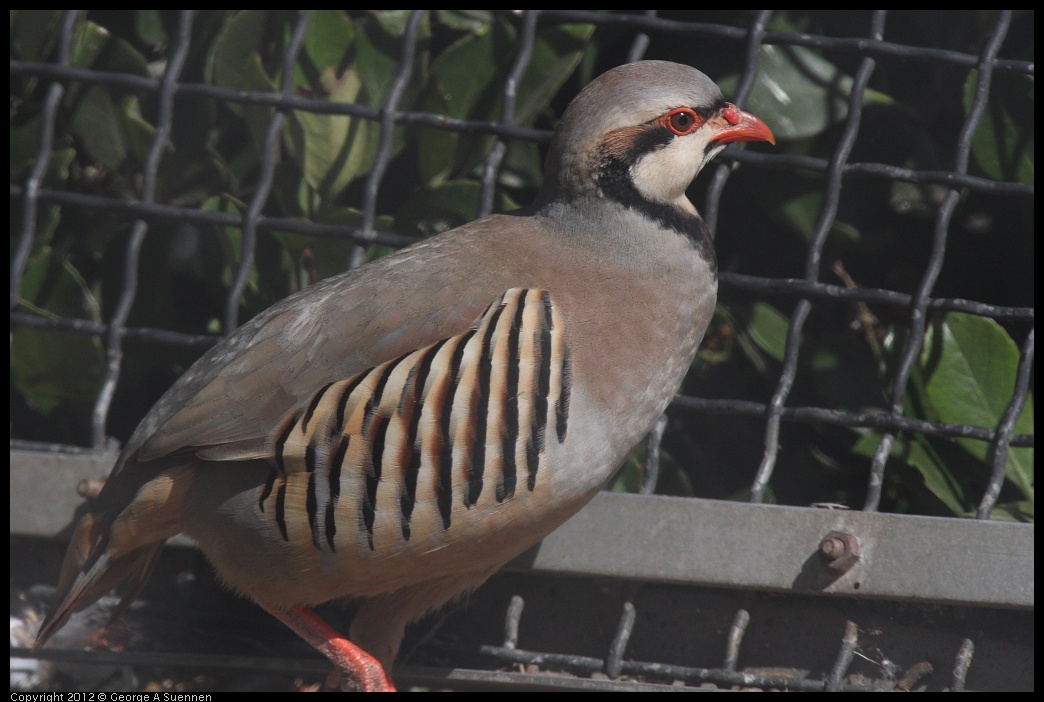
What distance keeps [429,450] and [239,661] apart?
1195 mm

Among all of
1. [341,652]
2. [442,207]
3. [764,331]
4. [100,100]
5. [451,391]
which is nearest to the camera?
[451,391]

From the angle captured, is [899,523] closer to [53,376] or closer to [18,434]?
[53,376]

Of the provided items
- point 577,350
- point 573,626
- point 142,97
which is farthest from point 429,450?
point 142,97

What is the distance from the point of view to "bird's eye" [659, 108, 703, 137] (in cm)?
246

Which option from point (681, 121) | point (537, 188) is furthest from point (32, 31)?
point (681, 121)

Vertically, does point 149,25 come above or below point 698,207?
above

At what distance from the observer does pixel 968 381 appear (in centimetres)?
284

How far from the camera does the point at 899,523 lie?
2674 mm

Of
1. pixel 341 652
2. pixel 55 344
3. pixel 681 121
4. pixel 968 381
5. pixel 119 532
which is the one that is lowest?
pixel 341 652

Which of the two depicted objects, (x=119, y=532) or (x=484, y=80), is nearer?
(x=119, y=532)

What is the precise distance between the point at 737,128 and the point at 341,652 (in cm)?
168

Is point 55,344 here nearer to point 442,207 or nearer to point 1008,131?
point 442,207

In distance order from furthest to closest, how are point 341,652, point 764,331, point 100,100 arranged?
1. point 100,100
2. point 764,331
3. point 341,652
